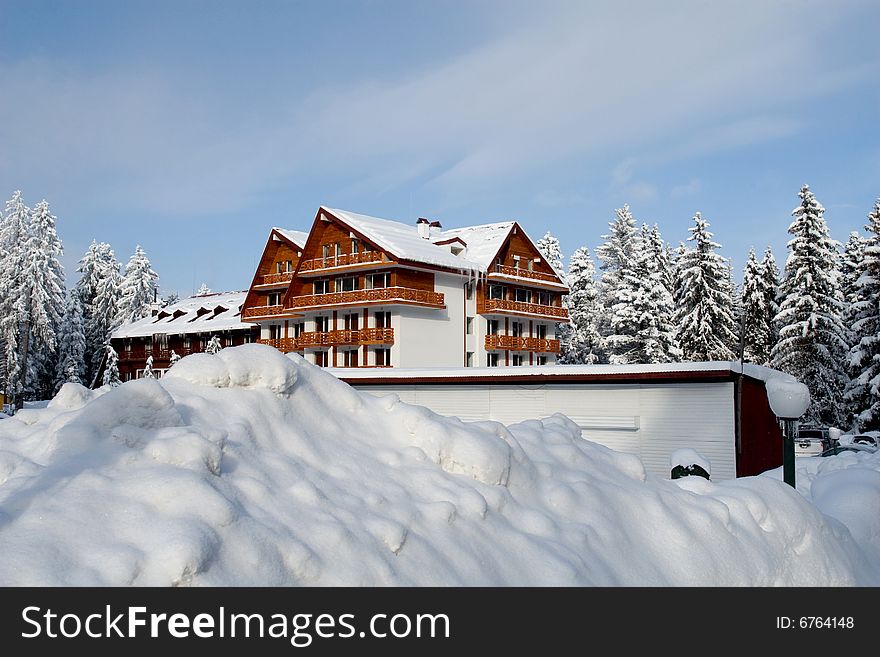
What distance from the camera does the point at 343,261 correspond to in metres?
45.4

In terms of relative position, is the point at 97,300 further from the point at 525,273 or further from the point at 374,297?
the point at 525,273

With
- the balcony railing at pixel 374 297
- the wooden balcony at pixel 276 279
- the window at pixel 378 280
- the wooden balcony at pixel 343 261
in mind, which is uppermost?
the wooden balcony at pixel 343 261

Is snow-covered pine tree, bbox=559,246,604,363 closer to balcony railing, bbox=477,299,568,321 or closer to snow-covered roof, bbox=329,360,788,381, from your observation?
balcony railing, bbox=477,299,568,321

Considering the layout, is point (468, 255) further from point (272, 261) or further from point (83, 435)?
point (83, 435)

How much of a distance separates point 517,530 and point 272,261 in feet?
161

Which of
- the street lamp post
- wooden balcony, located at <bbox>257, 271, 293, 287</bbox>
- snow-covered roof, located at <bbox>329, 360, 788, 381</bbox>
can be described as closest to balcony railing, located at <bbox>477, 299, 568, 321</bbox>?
wooden balcony, located at <bbox>257, 271, 293, 287</bbox>

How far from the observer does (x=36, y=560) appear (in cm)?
361

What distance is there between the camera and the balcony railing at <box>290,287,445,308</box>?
4194 cm

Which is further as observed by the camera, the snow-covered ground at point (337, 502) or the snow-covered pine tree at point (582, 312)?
the snow-covered pine tree at point (582, 312)

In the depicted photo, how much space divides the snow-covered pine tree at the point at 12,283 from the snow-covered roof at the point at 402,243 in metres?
23.2

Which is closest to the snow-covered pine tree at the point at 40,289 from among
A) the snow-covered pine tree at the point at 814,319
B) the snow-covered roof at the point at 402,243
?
the snow-covered roof at the point at 402,243

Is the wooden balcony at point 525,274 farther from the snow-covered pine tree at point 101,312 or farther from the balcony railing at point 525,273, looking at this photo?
the snow-covered pine tree at point 101,312

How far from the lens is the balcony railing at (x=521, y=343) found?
156 ft
